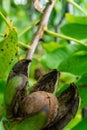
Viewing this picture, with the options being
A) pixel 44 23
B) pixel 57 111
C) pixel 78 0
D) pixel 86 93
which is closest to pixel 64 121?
pixel 57 111

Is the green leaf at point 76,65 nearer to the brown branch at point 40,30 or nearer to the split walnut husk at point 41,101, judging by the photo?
the brown branch at point 40,30

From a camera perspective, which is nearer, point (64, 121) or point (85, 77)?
point (64, 121)

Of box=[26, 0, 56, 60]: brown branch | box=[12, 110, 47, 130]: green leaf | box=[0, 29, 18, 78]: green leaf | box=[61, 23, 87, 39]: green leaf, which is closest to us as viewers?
box=[12, 110, 47, 130]: green leaf

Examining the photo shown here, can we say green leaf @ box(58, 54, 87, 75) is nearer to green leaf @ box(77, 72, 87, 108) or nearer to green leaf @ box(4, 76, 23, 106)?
green leaf @ box(77, 72, 87, 108)

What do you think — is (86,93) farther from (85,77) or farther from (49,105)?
(49,105)

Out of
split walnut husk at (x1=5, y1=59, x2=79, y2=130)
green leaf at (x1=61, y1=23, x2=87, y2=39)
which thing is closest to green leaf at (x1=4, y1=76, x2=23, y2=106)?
split walnut husk at (x1=5, y1=59, x2=79, y2=130)

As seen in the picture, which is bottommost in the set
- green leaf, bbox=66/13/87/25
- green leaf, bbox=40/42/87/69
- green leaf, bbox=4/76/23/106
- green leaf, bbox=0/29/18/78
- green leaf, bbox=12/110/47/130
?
green leaf, bbox=40/42/87/69

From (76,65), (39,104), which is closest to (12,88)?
(39,104)
